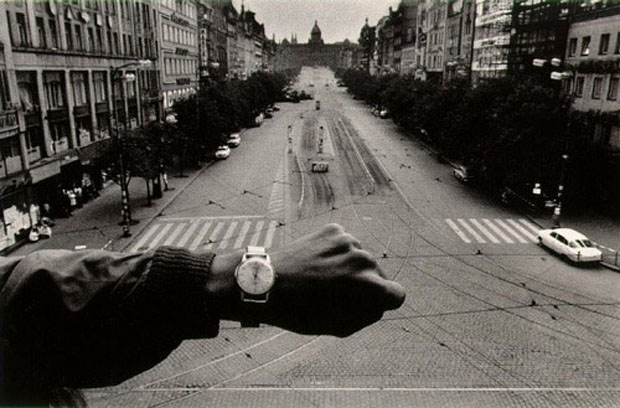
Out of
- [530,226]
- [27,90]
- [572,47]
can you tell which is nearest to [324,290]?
[530,226]

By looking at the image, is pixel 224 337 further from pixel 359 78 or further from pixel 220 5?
pixel 359 78

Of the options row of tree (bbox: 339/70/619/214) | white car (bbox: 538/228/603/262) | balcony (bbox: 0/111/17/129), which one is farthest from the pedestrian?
row of tree (bbox: 339/70/619/214)

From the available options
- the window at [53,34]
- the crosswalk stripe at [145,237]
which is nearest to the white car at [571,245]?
the crosswalk stripe at [145,237]

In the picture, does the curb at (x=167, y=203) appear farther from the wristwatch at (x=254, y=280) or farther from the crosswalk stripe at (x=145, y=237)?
the wristwatch at (x=254, y=280)

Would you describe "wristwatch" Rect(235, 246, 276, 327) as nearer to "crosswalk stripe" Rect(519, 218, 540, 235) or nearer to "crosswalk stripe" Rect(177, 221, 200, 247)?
"crosswalk stripe" Rect(177, 221, 200, 247)

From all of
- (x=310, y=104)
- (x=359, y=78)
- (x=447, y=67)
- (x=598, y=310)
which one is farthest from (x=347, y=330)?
(x=359, y=78)
